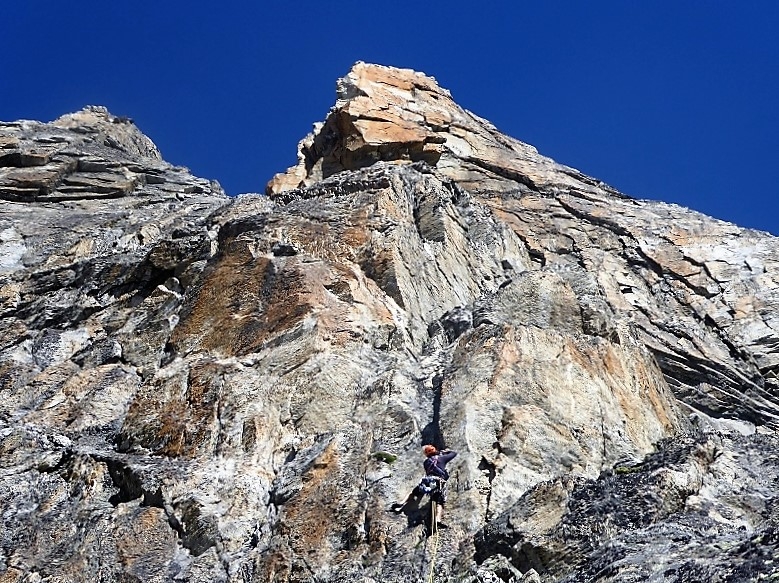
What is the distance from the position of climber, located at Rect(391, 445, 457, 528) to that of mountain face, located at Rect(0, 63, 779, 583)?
373mm

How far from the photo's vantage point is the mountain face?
87.5ft

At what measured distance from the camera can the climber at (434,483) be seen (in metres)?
27.6

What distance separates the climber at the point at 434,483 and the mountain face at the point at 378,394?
37cm

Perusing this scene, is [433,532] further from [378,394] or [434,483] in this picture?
[378,394]

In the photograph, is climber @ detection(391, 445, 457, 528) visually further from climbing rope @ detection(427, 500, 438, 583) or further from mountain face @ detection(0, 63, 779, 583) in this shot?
mountain face @ detection(0, 63, 779, 583)

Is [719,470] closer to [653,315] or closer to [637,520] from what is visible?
[637,520]

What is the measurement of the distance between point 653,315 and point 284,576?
29.8m

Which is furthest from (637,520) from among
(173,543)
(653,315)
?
(653,315)

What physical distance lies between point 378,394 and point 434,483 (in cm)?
624

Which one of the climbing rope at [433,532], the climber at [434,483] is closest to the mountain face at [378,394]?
the climbing rope at [433,532]

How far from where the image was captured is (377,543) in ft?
89.1

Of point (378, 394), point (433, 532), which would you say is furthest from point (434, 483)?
point (378, 394)

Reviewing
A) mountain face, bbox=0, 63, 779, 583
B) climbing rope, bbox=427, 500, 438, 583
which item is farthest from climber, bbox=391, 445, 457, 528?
mountain face, bbox=0, 63, 779, 583

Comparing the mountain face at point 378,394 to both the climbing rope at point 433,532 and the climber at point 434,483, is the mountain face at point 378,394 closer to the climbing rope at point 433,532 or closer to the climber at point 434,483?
the climbing rope at point 433,532
